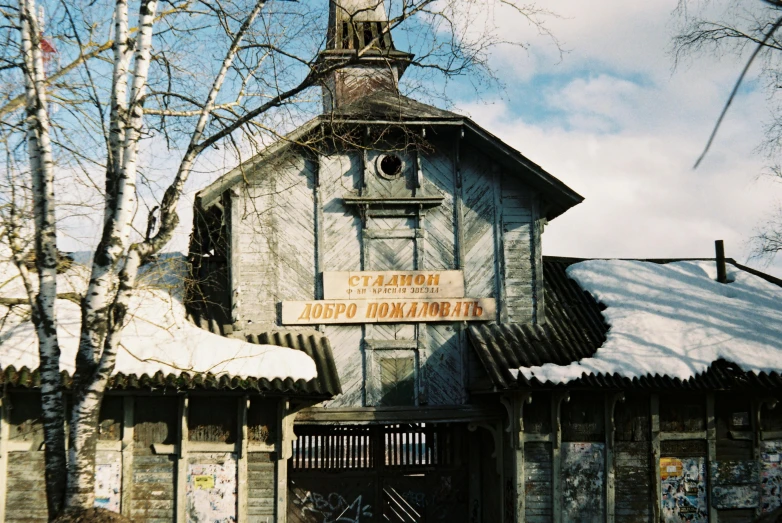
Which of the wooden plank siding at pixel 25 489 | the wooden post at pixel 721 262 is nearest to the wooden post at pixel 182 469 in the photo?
the wooden plank siding at pixel 25 489

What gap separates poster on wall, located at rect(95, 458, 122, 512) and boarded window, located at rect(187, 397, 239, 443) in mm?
1312

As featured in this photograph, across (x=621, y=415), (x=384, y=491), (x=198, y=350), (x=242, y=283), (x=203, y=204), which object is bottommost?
(x=384, y=491)

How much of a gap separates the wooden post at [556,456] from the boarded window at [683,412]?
2047 mm

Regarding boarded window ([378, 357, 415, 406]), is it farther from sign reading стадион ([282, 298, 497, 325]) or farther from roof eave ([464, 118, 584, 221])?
roof eave ([464, 118, 584, 221])

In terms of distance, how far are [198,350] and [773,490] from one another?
10842mm

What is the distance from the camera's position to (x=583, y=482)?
15453 mm

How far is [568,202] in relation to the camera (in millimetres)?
16781

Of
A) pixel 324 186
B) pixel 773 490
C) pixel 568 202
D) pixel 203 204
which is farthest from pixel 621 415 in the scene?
pixel 203 204

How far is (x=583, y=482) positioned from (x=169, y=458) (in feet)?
24.1

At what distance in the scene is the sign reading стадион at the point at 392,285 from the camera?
16.2 metres

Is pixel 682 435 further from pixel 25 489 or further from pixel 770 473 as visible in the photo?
pixel 25 489

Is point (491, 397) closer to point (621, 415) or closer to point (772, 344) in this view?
point (621, 415)

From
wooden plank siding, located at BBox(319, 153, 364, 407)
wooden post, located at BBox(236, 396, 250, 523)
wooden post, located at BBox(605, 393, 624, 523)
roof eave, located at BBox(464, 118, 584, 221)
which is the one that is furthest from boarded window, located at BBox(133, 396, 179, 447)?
wooden post, located at BBox(605, 393, 624, 523)

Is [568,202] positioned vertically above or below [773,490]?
above
